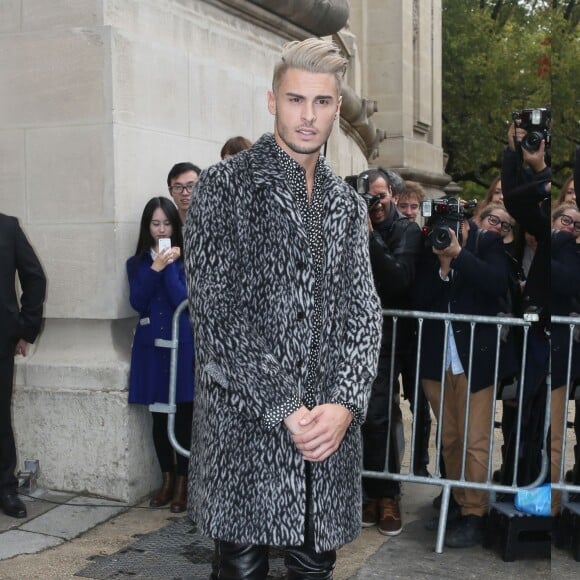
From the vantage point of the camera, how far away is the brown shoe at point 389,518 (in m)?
5.20

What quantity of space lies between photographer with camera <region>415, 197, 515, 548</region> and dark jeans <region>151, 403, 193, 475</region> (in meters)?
1.29

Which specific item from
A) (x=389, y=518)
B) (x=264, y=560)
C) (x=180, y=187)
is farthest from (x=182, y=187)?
(x=264, y=560)

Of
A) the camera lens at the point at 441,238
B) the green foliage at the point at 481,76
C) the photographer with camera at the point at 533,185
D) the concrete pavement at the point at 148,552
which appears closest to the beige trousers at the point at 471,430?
the concrete pavement at the point at 148,552

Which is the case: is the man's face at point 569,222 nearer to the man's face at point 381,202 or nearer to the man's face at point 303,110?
the man's face at point 303,110

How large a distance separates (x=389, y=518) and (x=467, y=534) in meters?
0.41

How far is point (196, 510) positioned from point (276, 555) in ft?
5.48

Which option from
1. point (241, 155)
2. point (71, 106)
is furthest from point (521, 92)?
point (241, 155)

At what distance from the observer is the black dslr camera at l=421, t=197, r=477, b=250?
5.05 m

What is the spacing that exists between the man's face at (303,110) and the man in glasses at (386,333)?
1.97 meters

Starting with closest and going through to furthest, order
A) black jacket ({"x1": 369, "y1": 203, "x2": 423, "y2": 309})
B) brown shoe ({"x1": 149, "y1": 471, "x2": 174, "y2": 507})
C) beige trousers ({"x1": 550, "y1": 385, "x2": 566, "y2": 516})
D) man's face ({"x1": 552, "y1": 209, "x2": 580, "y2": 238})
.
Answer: man's face ({"x1": 552, "y1": 209, "x2": 580, "y2": 238}) → beige trousers ({"x1": 550, "y1": 385, "x2": 566, "y2": 516}) → black jacket ({"x1": 369, "y1": 203, "x2": 423, "y2": 309}) → brown shoe ({"x1": 149, "y1": 471, "x2": 174, "y2": 507})

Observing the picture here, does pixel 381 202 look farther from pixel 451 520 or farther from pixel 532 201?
pixel 532 201

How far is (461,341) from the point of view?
518 centimetres

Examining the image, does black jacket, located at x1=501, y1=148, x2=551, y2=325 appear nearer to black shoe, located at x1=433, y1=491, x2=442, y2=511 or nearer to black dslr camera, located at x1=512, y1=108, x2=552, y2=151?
black dslr camera, located at x1=512, y1=108, x2=552, y2=151

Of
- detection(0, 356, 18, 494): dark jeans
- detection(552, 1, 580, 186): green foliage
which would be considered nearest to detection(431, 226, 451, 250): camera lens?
detection(552, 1, 580, 186): green foliage
